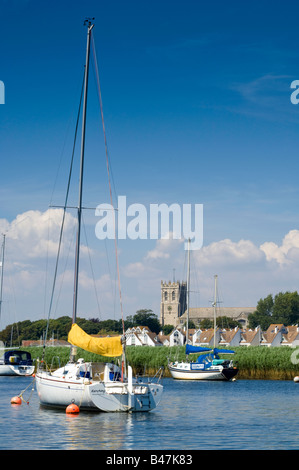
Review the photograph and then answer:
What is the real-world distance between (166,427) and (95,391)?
13.9 feet

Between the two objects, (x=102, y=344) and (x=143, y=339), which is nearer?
(x=102, y=344)

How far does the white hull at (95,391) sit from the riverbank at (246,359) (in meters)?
27.5

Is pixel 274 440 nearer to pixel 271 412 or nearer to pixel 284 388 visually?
pixel 271 412

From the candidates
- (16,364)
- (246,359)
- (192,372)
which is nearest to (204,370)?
(192,372)

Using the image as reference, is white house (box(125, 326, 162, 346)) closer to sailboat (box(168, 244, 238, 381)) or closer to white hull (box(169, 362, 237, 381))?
sailboat (box(168, 244, 238, 381))

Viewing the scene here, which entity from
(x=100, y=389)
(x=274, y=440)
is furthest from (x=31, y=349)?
(x=274, y=440)

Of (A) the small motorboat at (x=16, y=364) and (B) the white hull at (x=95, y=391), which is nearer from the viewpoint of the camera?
(B) the white hull at (x=95, y=391)

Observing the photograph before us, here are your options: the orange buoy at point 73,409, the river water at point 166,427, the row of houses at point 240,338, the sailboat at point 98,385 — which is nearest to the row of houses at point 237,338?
the row of houses at point 240,338

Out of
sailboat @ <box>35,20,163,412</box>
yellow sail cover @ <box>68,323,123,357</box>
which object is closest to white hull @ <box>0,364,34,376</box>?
sailboat @ <box>35,20,163,412</box>

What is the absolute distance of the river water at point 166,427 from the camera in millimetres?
25578

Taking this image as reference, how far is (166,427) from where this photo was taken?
30531 mm

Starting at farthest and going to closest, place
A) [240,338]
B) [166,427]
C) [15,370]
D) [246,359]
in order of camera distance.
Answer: [240,338]
[15,370]
[246,359]
[166,427]

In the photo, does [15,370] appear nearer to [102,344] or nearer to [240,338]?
[102,344]

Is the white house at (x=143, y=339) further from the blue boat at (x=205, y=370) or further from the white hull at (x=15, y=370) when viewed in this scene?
the blue boat at (x=205, y=370)
